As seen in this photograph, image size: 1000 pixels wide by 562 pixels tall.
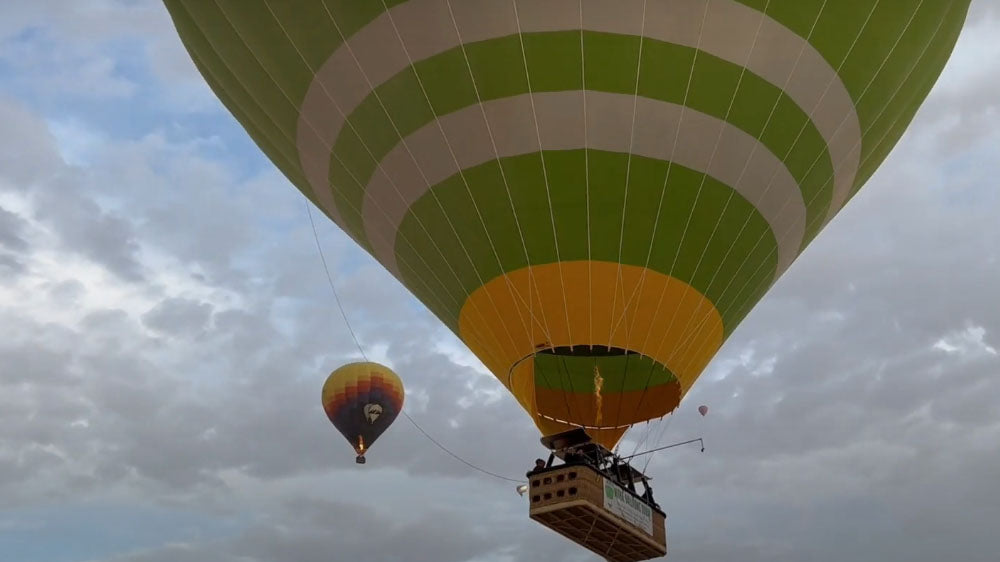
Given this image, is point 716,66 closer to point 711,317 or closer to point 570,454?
point 711,317

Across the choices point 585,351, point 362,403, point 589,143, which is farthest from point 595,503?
point 362,403

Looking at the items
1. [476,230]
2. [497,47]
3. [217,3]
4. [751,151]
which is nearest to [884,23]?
[751,151]

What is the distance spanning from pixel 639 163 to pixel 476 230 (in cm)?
166

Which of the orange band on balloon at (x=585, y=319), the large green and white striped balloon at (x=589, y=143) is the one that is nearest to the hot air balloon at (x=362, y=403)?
the large green and white striped balloon at (x=589, y=143)

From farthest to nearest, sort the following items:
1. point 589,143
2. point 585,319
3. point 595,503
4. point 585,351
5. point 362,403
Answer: point 362,403, point 585,351, point 585,319, point 589,143, point 595,503

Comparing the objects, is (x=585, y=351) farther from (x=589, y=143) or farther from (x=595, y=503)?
(x=589, y=143)

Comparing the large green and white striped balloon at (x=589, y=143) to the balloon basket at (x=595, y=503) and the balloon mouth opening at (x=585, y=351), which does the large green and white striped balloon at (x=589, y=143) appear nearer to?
the balloon mouth opening at (x=585, y=351)

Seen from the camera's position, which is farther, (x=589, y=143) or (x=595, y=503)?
(x=589, y=143)

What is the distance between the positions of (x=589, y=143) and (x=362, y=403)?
1232cm

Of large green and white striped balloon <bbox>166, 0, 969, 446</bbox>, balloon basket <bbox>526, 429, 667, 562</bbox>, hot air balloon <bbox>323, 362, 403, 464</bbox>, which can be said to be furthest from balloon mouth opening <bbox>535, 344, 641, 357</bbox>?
hot air balloon <bbox>323, 362, 403, 464</bbox>

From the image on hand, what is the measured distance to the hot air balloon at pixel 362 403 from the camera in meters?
20.3

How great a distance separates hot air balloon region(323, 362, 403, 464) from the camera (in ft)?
66.6

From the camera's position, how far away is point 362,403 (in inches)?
805

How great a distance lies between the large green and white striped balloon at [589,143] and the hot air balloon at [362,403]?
10.0 m
